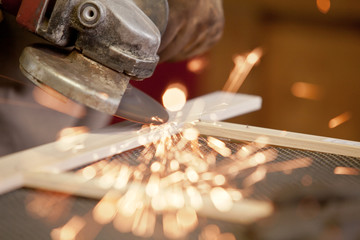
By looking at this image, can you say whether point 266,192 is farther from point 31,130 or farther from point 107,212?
point 31,130

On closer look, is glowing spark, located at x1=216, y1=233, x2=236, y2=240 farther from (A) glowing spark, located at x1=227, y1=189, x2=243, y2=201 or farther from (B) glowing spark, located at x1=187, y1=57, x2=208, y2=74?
(B) glowing spark, located at x1=187, y1=57, x2=208, y2=74

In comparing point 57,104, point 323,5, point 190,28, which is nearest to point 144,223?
point 57,104

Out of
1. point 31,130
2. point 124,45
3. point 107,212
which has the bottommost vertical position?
point 31,130

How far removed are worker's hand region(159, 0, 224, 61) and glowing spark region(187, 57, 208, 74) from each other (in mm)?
527

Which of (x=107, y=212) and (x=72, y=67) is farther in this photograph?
(x=72, y=67)

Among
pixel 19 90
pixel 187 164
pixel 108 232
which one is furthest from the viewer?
pixel 19 90

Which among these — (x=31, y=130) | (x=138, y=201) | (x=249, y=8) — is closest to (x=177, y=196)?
(x=138, y=201)

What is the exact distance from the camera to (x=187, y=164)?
68cm

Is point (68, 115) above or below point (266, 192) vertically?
below

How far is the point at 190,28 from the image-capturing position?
1200 mm

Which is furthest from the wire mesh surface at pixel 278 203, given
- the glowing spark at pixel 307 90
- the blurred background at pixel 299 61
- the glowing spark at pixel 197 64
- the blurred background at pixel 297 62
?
the glowing spark at pixel 307 90

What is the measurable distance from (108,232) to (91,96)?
0.27m

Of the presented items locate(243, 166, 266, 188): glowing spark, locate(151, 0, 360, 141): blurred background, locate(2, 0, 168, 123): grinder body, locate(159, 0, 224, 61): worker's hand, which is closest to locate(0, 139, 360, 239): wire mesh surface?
locate(243, 166, 266, 188): glowing spark

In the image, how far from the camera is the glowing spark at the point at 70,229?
488 millimetres
